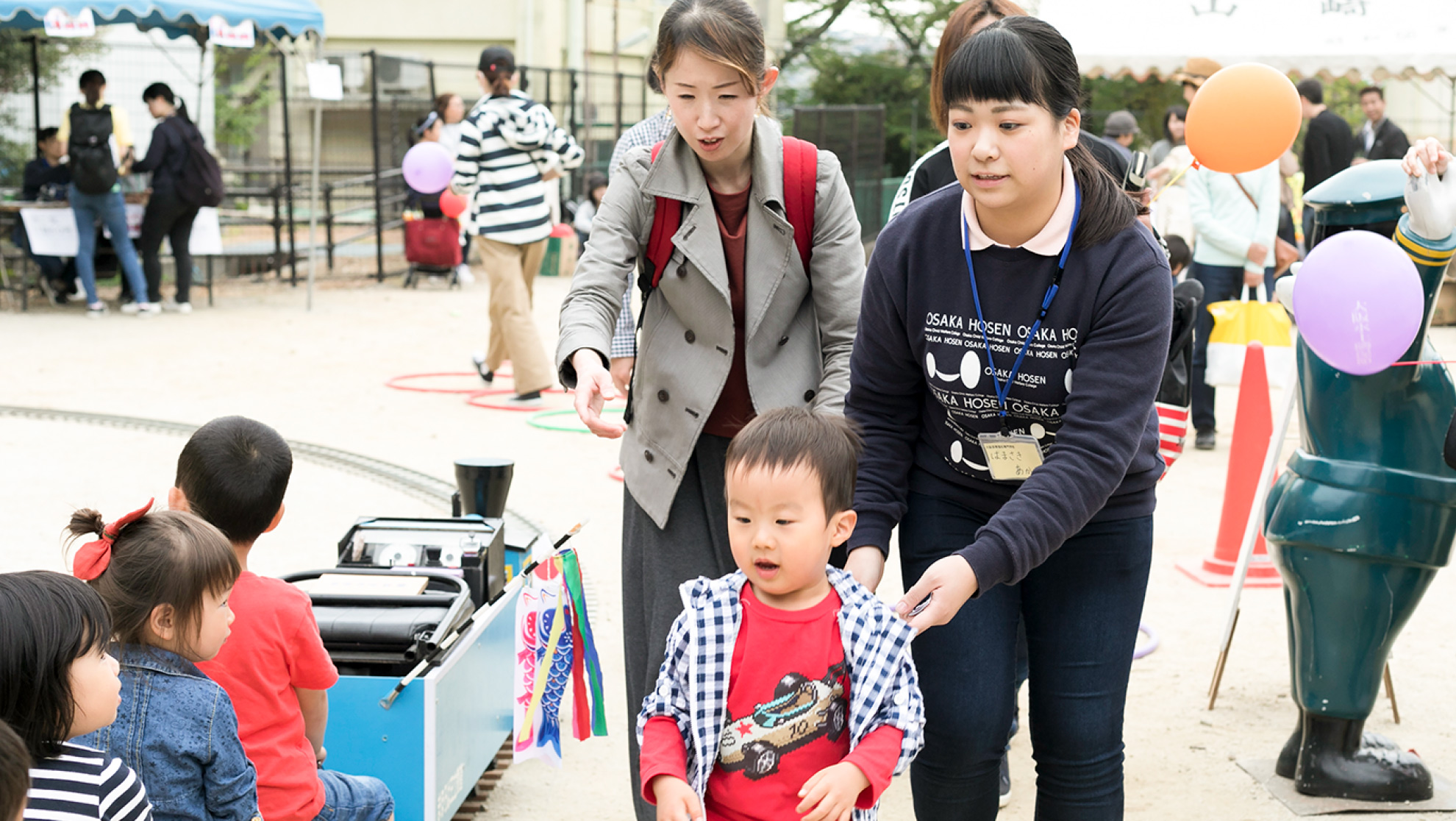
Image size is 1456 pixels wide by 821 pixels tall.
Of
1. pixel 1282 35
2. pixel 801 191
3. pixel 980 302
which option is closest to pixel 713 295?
pixel 801 191

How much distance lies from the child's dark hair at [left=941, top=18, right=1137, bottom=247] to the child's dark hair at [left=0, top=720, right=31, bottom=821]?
5.41ft

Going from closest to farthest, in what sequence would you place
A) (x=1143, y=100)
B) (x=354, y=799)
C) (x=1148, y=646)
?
(x=354, y=799)
(x=1148, y=646)
(x=1143, y=100)

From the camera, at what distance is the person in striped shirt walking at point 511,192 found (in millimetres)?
8617

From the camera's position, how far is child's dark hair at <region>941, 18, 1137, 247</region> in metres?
2.22

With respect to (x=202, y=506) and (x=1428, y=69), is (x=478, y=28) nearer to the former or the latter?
(x=1428, y=69)

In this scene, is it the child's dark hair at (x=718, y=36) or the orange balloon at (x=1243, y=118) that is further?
the orange balloon at (x=1243, y=118)

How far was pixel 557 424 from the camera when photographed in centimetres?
837

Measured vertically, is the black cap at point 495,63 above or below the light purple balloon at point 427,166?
above

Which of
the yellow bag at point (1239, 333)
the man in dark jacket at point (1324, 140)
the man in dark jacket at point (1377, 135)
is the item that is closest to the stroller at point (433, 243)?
the man in dark jacket at point (1324, 140)

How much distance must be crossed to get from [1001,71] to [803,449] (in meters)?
0.68

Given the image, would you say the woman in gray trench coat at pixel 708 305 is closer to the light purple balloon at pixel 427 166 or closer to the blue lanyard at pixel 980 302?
the blue lanyard at pixel 980 302

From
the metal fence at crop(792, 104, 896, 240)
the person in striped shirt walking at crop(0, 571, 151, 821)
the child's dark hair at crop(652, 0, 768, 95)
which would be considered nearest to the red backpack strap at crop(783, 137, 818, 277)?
the child's dark hair at crop(652, 0, 768, 95)

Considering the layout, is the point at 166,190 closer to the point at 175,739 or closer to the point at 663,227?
the point at 663,227

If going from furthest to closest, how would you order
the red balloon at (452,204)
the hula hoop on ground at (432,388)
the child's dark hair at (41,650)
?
the red balloon at (452,204), the hula hoop on ground at (432,388), the child's dark hair at (41,650)
